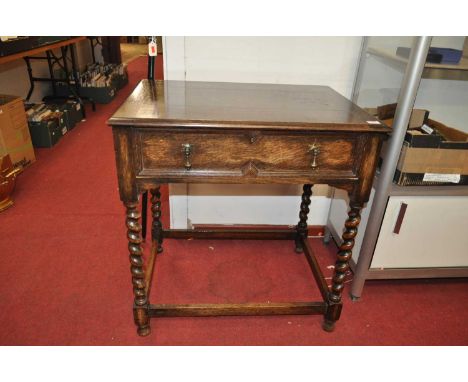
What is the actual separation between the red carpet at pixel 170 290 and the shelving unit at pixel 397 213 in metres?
0.17

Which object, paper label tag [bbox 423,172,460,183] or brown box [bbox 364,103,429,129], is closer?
paper label tag [bbox 423,172,460,183]

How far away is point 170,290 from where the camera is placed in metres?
1.67

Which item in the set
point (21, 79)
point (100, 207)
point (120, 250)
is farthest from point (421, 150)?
point (21, 79)

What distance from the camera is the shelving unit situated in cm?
142

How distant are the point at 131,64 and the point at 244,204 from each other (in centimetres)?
619

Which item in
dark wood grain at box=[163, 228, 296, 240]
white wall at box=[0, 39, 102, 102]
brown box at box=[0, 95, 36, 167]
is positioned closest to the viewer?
dark wood grain at box=[163, 228, 296, 240]

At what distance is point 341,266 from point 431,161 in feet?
1.81

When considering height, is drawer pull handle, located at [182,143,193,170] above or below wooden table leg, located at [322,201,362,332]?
above

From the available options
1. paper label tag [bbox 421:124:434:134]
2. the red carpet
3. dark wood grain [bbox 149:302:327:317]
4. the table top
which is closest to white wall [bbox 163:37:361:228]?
the table top

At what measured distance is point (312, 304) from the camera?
4.75 ft

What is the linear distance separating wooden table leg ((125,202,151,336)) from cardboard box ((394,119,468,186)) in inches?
40.9

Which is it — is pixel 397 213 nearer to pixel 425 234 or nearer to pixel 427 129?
pixel 425 234

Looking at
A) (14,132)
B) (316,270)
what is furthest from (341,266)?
(14,132)

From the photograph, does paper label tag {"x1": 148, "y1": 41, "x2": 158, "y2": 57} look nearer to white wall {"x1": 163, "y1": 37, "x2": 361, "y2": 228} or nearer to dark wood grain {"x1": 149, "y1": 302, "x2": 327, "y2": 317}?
white wall {"x1": 163, "y1": 37, "x2": 361, "y2": 228}
